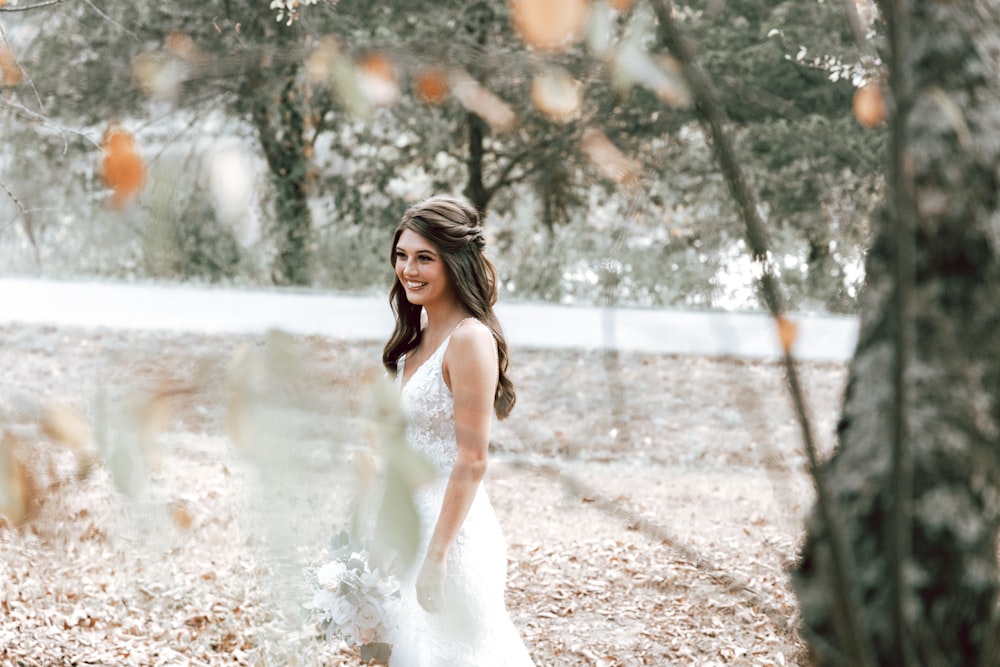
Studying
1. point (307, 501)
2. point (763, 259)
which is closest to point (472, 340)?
point (307, 501)

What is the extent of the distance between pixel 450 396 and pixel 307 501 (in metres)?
1.60

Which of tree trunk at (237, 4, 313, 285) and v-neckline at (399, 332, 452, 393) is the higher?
tree trunk at (237, 4, 313, 285)

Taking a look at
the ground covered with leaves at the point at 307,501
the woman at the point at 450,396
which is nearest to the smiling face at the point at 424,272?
the woman at the point at 450,396

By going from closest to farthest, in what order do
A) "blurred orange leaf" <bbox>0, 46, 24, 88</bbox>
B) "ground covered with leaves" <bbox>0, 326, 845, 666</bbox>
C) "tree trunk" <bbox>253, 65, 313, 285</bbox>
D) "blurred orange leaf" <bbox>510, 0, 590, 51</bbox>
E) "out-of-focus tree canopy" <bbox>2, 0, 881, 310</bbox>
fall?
"ground covered with leaves" <bbox>0, 326, 845, 666</bbox>, "blurred orange leaf" <bbox>510, 0, 590, 51</bbox>, "blurred orange leaf" <bbox>0, 46, 24, 88</bbox>, "out-of-focus tree canopy" <bbox>2, 0, 881, 310</bbox>, "tree trunk" <bbox>253, 65, 313, 285</bbox>

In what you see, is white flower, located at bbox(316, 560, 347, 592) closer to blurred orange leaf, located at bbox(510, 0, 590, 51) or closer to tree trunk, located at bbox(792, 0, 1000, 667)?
blurred orange leaf, located at bbox(510, 0, 590, 51)

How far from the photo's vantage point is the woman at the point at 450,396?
91.1 inches

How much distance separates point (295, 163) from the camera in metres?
10.3

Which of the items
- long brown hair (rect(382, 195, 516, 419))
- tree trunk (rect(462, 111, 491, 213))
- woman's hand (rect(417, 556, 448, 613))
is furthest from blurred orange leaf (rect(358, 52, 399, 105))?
tree trunk (rect(462, 111, 491, 213))

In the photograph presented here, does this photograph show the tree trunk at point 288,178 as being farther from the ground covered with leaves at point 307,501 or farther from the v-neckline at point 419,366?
the v-neckline at point 419,366

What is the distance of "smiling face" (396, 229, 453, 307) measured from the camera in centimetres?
253

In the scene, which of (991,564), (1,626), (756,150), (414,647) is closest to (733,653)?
(414,647)

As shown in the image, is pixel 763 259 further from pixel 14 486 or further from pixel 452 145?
pixel 452 145

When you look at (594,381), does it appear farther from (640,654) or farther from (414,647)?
(414,647)

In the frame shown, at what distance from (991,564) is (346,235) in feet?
33.7
